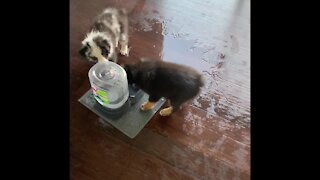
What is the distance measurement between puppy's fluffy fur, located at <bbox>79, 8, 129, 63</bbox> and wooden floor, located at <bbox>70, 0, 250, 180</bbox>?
4 cm

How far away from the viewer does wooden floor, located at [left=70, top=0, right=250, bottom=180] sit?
827 mm

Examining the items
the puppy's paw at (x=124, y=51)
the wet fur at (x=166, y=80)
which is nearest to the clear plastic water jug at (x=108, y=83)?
the wet fur at (x=166, y=80)

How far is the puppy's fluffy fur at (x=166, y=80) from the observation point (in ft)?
2.63

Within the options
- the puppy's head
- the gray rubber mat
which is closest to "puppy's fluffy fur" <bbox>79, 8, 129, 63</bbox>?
the puppy's head

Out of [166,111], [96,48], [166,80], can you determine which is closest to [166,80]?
[166,80]

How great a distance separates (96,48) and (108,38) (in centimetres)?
5

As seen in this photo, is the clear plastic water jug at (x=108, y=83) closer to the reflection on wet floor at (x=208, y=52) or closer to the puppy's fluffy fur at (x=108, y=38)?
the puppy's fluffy fur at (x=108, y=38)

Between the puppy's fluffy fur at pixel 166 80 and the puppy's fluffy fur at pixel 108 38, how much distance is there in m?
0.10

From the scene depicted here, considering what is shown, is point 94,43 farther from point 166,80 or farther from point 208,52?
point 208,52

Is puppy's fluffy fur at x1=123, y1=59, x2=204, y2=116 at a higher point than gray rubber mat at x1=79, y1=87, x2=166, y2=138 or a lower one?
higher

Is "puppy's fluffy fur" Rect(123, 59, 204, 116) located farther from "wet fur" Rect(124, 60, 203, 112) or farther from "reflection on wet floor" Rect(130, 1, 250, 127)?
"reflection on wet floor" Rect(130, 1, 250, 127)
